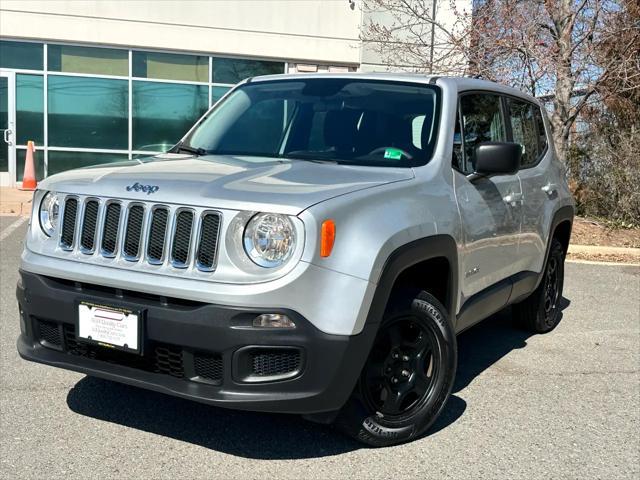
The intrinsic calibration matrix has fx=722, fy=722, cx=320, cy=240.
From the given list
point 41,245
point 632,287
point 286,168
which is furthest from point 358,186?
point 632,287

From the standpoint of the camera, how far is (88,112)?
15078 mm

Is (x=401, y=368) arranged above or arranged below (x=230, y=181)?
below

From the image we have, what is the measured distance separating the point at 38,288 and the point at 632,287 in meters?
6.44

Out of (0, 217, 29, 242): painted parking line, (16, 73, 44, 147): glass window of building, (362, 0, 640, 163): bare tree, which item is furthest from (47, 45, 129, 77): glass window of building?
(362, 0, 640, 163): bare tree

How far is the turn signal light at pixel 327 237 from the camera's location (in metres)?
2.94

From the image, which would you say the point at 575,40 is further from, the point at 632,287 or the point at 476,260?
the point at 476,260

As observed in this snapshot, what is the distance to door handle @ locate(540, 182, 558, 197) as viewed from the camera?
204 inches

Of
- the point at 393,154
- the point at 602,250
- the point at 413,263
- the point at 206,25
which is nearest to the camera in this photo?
the point at 413,263

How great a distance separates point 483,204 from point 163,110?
1234 cm

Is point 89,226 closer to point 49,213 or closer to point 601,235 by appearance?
point 49,213

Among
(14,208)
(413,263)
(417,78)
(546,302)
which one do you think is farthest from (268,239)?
(14,208)

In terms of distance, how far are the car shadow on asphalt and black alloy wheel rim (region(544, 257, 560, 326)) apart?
1627mm

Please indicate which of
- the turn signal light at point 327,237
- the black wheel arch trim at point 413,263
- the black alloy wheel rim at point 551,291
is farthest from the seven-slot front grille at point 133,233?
the black alloy wheel rim at point 551,291

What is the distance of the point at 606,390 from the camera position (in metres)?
4.51
